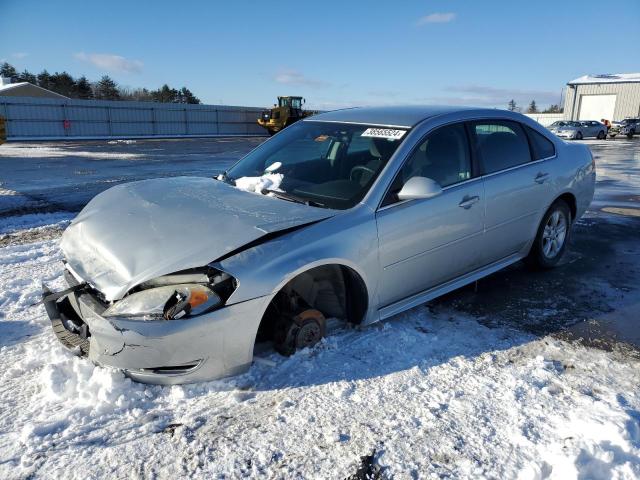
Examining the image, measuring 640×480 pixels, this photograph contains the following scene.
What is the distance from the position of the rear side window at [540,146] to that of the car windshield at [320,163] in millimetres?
1708

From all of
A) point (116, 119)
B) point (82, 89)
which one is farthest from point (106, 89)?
point (116, 119)

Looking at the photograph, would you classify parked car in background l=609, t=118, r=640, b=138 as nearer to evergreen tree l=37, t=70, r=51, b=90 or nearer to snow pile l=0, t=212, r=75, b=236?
snow pile l=0, t=212, r=75, b=236

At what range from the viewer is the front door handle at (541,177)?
4.51 meters

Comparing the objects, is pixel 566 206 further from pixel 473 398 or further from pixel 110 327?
pixel 110 327

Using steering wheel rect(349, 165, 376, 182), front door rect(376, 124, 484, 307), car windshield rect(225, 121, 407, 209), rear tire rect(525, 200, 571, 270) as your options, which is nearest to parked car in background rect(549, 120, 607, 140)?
rear tire rect(525, 200, 571, 270)

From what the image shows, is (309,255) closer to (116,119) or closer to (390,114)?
(390,114)

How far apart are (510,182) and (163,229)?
2.88 m

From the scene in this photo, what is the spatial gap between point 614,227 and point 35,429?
718 cm

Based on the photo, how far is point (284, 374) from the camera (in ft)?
9.75

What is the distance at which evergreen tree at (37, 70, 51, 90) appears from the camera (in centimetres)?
6325

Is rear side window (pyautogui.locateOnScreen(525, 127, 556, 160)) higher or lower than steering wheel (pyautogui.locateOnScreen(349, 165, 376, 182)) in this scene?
higher

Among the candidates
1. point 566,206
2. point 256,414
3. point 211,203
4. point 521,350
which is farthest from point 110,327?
point 566,206

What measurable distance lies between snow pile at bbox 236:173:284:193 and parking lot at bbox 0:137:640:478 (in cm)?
122

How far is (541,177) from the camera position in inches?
179
